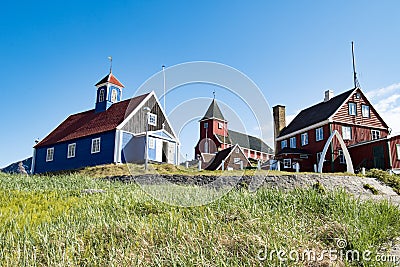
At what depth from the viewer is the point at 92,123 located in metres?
26.8

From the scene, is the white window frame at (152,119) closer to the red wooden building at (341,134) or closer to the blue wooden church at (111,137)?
the blue wooden church at (111,137)

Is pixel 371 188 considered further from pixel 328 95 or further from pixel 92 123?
pixel 328 95

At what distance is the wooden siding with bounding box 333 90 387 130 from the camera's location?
27984mm

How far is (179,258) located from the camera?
4.14m

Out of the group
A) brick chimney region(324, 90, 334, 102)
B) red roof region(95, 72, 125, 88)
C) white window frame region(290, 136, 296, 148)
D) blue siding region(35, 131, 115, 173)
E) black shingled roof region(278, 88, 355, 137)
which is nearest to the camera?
blue siding region(35, 131, 115, 173)

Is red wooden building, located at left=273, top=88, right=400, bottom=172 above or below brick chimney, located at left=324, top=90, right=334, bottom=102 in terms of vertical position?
below

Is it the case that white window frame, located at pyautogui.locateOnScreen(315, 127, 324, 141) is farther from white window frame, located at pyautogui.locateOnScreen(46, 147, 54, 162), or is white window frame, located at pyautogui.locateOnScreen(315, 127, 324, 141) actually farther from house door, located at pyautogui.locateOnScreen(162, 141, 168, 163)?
white window frame, located at pyautogui.locateOnScreen(46, 147, 54, 162)

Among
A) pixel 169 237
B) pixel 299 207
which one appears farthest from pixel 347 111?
pixel 169 237

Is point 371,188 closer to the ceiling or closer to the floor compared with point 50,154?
closer to the floor

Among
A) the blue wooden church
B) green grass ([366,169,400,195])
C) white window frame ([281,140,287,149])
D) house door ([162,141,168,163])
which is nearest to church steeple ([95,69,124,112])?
the blue wooden church

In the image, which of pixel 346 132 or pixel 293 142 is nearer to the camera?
pixel 346 132

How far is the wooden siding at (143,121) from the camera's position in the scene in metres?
24.7

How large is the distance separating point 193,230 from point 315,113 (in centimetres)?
2838

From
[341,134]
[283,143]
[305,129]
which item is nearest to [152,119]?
[305,129]
